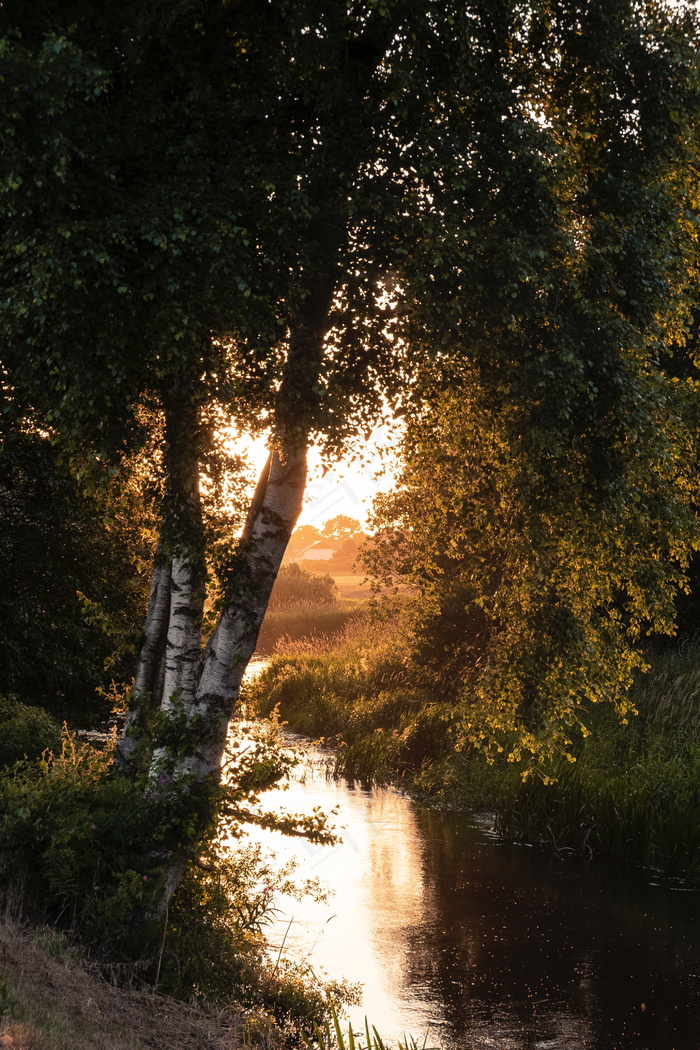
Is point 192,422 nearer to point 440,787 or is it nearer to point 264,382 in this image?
point 264,382

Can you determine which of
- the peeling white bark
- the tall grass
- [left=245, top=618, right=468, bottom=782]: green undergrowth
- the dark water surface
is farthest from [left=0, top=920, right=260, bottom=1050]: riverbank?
[left=245, top=618, right=468, bottom=782]: green undergrowth

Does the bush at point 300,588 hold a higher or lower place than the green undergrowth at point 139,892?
higher

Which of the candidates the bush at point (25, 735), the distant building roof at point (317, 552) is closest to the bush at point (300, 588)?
the bush at point (25, 735)

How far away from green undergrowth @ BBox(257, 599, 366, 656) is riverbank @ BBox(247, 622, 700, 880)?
12.8 meters

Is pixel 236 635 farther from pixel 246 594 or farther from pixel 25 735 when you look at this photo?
pixel 25 735

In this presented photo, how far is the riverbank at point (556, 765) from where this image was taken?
1573 cm

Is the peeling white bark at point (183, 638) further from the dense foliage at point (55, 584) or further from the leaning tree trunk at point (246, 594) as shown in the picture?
the dense foliage at point (55, 584)

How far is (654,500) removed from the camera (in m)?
10.4

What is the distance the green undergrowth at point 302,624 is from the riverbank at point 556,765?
12776 millimetres

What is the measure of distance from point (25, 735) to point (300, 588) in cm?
4121

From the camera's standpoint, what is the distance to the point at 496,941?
12.6 metres

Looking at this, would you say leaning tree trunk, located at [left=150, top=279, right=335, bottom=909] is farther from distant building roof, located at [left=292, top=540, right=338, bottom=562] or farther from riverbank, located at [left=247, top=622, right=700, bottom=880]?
distant building roof, located at [left=292, top=540, right=338, bottom=562]

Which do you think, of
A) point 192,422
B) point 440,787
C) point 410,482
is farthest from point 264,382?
point 440,787

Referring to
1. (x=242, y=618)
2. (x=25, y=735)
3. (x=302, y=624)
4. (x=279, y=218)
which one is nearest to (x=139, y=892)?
(x=242, y=618)
